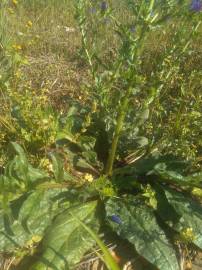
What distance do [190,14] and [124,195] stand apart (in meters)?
1.13

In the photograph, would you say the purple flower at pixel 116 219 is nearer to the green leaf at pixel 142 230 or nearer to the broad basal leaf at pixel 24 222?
the green leaf at pixel 142 230

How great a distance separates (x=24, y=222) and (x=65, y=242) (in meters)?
0.24

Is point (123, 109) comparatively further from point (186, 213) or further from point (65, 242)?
point (65, 242)

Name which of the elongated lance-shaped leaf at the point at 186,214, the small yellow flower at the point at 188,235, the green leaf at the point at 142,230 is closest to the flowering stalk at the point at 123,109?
the green leaf at the point at 142,230

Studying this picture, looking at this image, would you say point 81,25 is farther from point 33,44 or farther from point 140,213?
point 33,44

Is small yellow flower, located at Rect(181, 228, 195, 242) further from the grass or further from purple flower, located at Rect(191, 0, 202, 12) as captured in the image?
purple flower, located at Rect(191, 0, 202, 12)

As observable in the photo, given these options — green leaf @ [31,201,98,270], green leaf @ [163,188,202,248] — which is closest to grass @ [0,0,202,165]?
green leaf @ [163,188,202,248]

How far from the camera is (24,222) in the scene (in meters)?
2.32

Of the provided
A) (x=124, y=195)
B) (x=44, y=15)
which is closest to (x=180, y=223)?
(x=124, y=195)

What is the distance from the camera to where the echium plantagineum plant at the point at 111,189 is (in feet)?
7.39

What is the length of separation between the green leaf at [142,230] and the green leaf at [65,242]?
14 cm

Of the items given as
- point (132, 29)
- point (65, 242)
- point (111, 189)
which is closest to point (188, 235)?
point (111, 189)

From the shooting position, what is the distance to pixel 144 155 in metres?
2.97

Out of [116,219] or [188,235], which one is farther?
[116,219]
